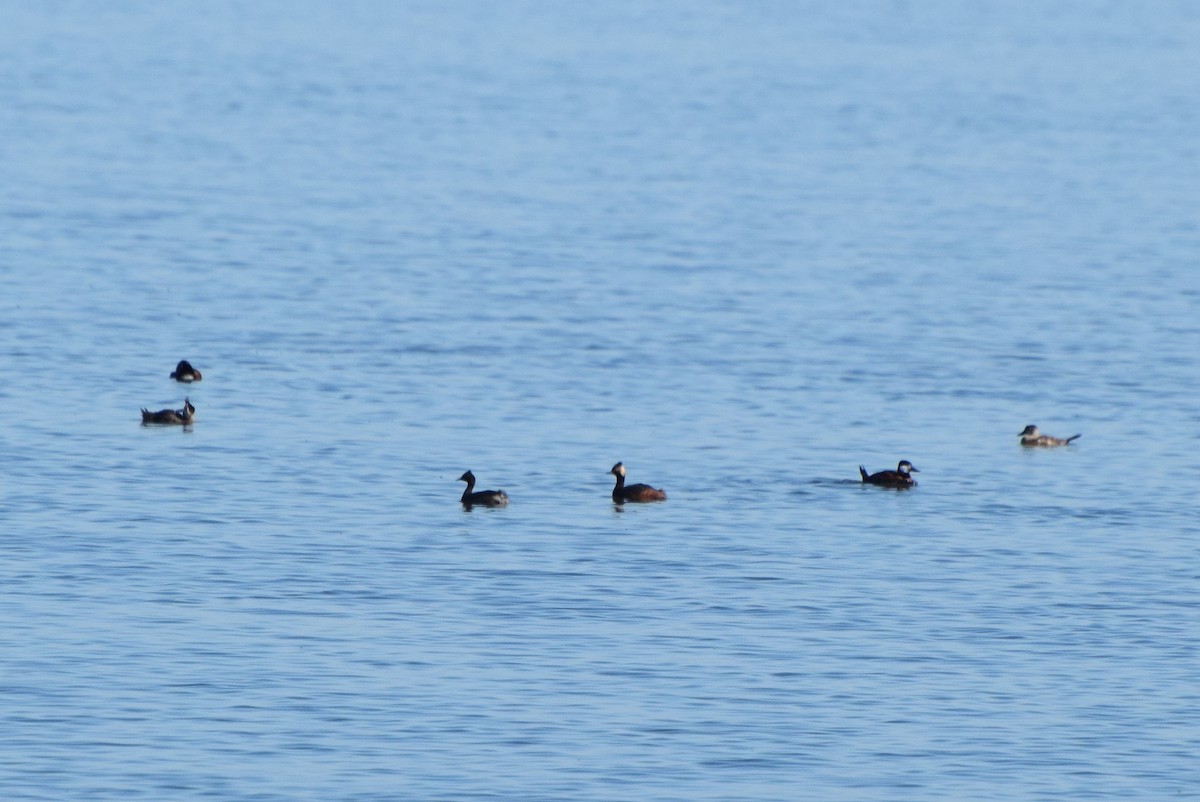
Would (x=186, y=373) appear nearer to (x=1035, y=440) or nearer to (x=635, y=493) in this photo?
(x=635, y=493)

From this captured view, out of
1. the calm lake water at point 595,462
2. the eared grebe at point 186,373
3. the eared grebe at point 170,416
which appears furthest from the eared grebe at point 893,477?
the eared grebe at point 186,373

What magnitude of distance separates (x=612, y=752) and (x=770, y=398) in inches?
639

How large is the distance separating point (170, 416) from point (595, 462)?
559 cm

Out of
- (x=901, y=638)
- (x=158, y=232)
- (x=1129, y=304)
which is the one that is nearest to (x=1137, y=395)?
(x=1129, y=304)

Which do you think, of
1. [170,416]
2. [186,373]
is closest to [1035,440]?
[170,416]

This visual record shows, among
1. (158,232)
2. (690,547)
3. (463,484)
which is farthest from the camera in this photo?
(158,232)

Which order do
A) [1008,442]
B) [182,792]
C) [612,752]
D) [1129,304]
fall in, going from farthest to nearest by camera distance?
[1129,304] < [1008,442] < [612,752] < [182,792]

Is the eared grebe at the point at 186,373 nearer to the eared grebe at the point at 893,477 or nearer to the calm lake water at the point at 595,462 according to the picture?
the calm lake water at the point at 595,462

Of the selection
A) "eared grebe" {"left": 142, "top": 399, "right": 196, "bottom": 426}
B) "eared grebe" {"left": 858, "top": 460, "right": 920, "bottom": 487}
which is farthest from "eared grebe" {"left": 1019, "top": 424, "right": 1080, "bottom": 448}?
"eared grebe" {"left": 142, "top": 399, "right": 196, "bottom": 426}

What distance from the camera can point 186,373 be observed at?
34.3 metres

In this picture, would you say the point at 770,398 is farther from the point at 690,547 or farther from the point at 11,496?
the point at 11,496

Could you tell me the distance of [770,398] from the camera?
34656 millimetres

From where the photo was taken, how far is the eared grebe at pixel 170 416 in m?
31.5

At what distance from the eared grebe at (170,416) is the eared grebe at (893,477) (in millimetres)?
8779
